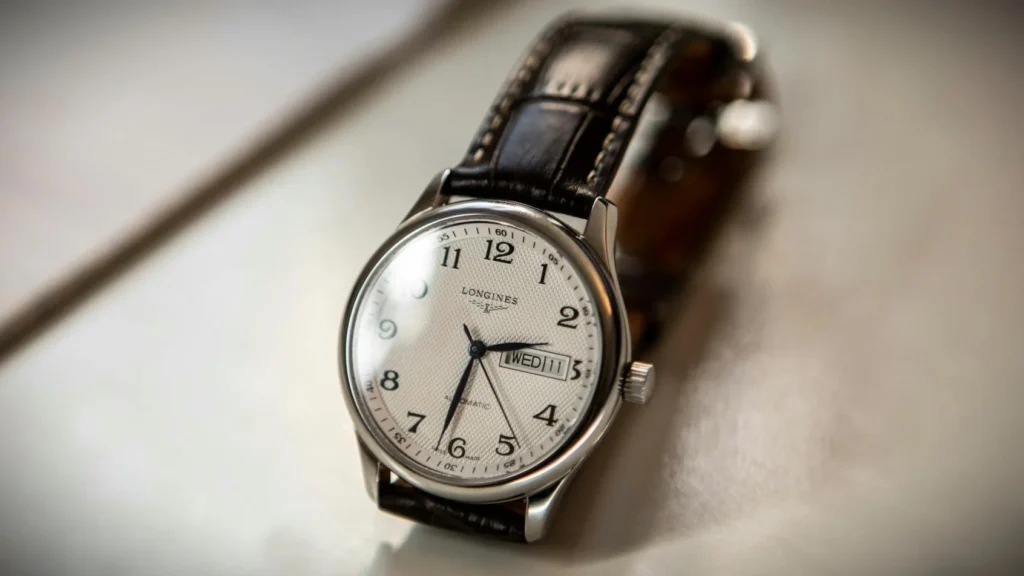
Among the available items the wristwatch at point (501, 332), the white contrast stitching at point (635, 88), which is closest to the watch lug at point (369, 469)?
the wristwatch at point (501, 332)

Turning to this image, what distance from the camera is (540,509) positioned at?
0.81 metres

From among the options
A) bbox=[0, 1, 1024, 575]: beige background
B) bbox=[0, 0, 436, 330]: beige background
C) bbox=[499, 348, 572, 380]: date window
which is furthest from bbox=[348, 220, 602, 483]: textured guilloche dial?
bbox=[0, 0, 436, 330]: beige background

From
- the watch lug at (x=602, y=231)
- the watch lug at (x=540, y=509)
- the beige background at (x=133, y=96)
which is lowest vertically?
the watch lug at (x=540, y=509)

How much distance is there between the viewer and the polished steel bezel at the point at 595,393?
31.3 inches

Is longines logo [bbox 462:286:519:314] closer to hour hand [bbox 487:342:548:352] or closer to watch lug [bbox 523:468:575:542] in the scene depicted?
hour hand [bbox 487:342:548:352]

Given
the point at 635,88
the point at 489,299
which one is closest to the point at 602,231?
the point at 489,299

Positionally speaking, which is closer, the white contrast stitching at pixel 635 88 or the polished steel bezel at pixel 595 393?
the polished steel bezel at pixel 595 393

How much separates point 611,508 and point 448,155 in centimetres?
68

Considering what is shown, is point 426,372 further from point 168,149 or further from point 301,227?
point 168,149

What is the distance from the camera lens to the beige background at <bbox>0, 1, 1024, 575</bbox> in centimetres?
83

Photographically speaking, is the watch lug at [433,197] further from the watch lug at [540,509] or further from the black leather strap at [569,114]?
the watch lug at [540,509]

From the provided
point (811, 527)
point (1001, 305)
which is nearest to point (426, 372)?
point (811, 527)

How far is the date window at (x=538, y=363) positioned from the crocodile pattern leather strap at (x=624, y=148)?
0.13 meters

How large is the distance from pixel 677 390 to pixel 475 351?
287 mm
